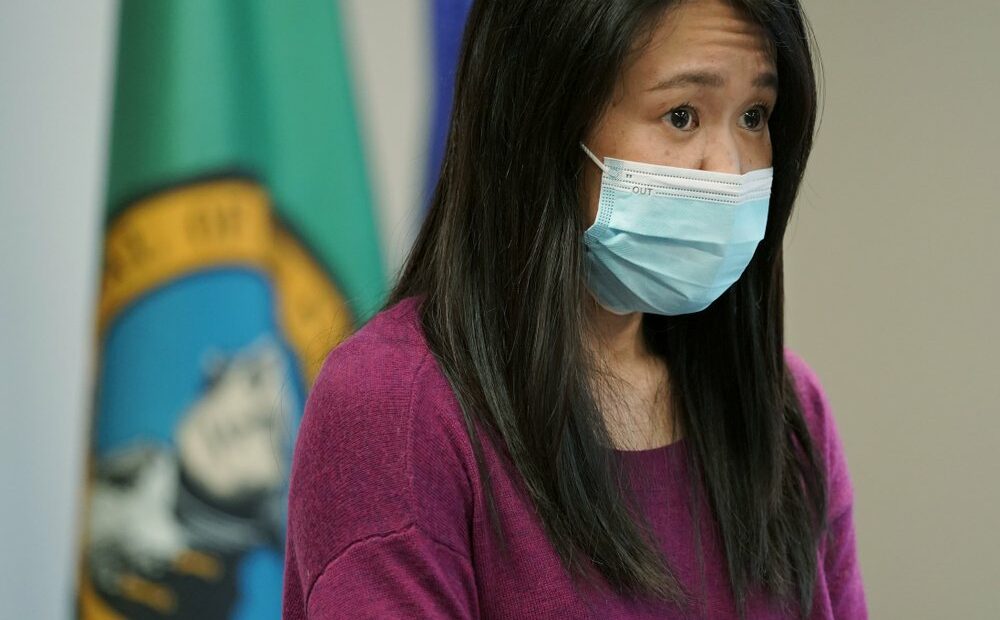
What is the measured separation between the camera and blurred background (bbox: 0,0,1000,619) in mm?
1578

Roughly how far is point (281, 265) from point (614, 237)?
2.71 feet

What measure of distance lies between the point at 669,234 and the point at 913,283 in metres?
1.13

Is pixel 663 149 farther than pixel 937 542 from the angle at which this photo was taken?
No

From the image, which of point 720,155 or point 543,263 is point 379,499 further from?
point 720,155

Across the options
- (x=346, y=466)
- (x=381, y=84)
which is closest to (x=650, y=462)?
(x=346, y=466)

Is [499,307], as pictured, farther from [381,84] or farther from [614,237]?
[381,84]

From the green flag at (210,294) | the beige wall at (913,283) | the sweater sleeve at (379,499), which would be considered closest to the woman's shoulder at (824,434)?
the sweater sleeve at (379,499)

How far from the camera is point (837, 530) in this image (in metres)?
1.32

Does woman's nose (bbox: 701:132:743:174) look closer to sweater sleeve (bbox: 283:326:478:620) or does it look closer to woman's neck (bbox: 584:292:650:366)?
woman's neck (bbox: 584:292:650:366)

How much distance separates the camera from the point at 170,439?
165 cm

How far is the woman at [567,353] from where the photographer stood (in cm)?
96

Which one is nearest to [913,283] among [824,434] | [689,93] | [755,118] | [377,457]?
[824,434]

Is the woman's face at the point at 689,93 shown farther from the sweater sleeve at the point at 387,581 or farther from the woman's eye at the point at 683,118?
the sweater sleeve at the point at 387,581

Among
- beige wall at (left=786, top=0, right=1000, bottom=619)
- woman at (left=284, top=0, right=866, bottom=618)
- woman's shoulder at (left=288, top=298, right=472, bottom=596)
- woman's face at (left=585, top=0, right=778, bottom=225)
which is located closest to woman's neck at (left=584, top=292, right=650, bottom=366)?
woman at (left=284, top=0, right=866, bottom=618)
